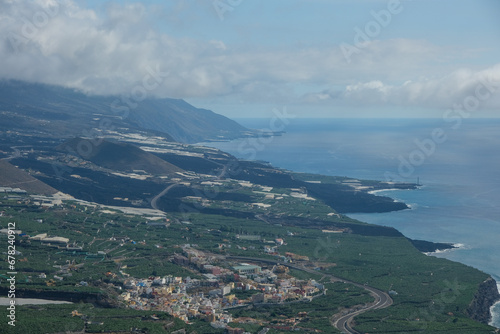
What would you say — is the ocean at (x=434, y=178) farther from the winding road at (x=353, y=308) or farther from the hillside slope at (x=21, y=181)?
the hillside slope at (x=21, y=181)

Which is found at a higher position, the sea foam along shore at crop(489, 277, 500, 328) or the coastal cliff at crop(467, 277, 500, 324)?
the coastal cliff at crop(467, 277, 500, 324)

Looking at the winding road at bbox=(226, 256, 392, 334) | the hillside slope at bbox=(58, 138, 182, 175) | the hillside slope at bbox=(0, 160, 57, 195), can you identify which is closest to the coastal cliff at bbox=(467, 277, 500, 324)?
the winding road at bbox=(226, 256, 392, 334)

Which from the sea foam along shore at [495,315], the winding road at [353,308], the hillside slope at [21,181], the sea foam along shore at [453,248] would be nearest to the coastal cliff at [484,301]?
the sea foam along shore at [495,315]

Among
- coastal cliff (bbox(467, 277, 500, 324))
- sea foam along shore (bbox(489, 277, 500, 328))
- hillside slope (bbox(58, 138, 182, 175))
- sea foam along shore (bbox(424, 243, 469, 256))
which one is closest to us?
sea foam along shore (bbox(489, 277, 500, 328))

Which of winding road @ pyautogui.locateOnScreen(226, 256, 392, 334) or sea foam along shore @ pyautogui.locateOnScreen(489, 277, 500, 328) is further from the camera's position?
sea foam along shore @ pyautogui.locateOnScreen(489, 277, 500, 328)

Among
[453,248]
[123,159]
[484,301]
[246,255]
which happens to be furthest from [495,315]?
[123,159]

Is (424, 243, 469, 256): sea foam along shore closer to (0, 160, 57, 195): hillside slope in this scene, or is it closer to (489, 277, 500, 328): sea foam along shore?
(489, 277, 500, 328): sea foam along shore

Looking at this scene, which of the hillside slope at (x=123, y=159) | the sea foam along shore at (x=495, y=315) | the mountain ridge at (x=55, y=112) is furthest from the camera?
the mountain ridge at (x=55, y=112)

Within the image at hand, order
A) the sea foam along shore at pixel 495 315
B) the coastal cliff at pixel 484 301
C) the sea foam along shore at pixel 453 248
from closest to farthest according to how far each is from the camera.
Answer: the sea foam along shore at pixel 495 315 < the coastal cliff at pixel 484 301 < the sea foam along shore at pixel 453 248

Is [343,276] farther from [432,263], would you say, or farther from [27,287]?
[27,287]

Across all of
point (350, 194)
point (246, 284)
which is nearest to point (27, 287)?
point (246, 284)
